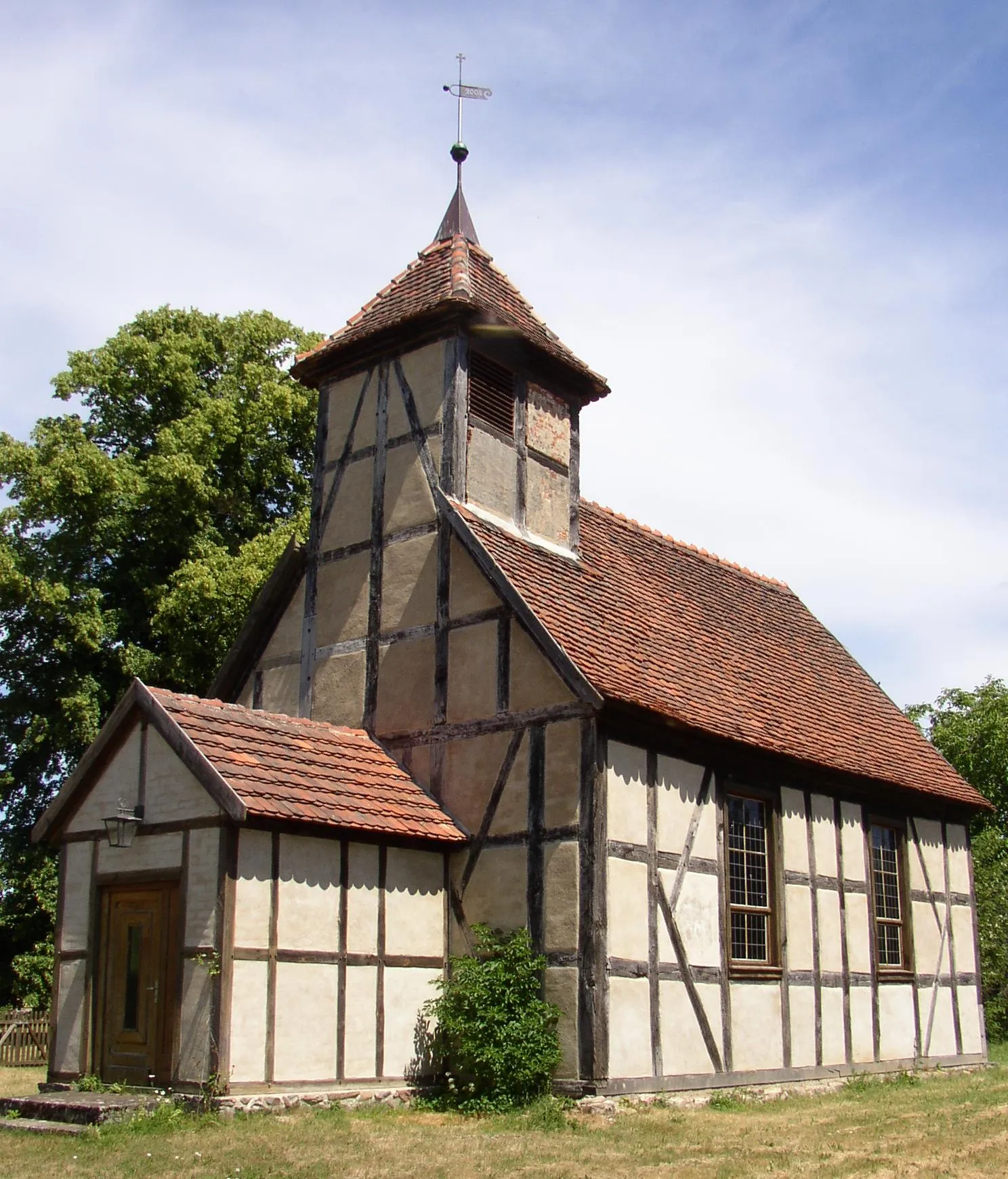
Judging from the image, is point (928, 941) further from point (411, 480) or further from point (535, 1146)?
point (411, 480)

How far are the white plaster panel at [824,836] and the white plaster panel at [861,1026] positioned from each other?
1.56 meters

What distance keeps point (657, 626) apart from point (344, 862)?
5685 mm

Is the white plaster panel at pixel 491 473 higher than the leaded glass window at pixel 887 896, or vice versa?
the white plaster panel at pixel 491 473

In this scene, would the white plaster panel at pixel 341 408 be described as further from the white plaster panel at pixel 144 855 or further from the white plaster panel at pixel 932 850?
the white plaster panel at pixel 932 850

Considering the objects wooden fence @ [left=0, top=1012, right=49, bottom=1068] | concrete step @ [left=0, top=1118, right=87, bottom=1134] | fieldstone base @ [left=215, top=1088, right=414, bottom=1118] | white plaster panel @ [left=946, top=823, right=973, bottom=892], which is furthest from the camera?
wooden fence @ [left=0, top=1012, right=49, bottom=1068]

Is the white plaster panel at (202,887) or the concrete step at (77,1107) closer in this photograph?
the concrete step at (77,1107)

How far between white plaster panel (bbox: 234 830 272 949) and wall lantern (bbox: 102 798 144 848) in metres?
1.50

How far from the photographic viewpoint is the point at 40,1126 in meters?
11.4

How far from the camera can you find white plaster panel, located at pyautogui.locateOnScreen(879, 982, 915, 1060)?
17.1 meters

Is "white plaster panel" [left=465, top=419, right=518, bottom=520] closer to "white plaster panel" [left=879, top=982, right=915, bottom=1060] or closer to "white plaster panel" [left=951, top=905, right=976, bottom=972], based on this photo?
"white plaster panel" [left=879, top=982, right=915, bottom=1060]

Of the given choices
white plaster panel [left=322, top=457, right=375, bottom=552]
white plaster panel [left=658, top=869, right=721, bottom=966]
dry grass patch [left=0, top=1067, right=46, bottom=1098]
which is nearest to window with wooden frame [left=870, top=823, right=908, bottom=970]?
white plaster panel [left=658, top=869, right=721, bottom=966]

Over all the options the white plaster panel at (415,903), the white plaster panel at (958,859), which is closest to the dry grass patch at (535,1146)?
the white plaster panel at (415,903)

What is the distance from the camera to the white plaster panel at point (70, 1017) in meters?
13.3

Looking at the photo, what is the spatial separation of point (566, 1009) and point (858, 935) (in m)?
5.73
